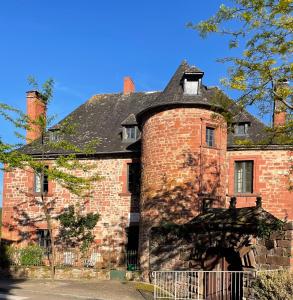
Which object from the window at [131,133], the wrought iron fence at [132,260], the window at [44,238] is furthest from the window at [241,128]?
the window at [44,238]

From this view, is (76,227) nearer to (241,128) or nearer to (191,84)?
(191,84)

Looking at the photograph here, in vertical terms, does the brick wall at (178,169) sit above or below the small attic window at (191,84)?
below

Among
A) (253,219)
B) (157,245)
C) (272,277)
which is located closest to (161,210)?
(157,245)

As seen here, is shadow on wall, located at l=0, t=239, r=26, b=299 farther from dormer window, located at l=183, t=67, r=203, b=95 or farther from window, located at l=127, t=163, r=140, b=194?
dormer window, located at l=183, t=67, r=203, b=95

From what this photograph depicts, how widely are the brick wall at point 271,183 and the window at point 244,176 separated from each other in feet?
1.00

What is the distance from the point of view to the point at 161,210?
1892 cm

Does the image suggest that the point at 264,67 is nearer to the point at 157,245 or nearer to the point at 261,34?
the point at 261,34

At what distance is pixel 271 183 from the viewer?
2120cm

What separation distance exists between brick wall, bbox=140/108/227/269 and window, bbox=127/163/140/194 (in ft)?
8.01

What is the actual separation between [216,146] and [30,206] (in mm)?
10634

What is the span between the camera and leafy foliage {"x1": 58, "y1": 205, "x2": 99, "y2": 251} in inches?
892

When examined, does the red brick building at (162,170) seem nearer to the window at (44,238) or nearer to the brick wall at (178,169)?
the brick wall at (178,169)

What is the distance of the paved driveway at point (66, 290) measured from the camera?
47.9ft

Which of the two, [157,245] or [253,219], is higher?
[253,219]
